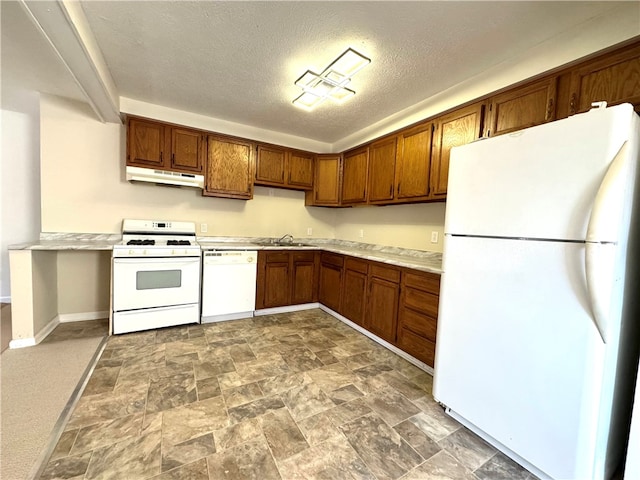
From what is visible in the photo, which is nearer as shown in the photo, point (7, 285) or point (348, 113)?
point (348, 113)

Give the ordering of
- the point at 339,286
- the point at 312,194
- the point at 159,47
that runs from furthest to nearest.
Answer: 1. the point at 312,194
2. the point at 339,286
3. the point at 159,47

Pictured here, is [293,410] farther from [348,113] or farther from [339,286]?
[348,113]

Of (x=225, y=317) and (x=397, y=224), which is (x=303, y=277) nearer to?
(x=225, y=317)

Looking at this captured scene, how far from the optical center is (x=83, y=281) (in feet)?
9.97

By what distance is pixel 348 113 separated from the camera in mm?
3121

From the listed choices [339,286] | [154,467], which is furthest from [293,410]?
[339,286]

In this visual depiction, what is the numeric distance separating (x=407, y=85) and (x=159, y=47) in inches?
83.1

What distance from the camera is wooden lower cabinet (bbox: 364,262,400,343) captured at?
8.62 ft

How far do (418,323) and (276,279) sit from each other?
1899 millimetres

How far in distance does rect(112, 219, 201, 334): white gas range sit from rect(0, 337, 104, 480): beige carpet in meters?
0.38

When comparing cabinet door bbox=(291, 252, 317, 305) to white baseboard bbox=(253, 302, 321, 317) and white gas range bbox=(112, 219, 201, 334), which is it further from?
white gas range bbox=(112, 219, 201, 334)

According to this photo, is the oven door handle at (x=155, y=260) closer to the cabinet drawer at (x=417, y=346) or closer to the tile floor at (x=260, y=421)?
the tile floor at (x=260, y=421)

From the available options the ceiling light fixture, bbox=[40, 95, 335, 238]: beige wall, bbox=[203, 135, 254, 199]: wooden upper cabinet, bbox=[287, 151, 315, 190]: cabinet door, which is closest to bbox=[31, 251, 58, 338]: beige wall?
bbox=[40, 95, 335, 238]: beige wall

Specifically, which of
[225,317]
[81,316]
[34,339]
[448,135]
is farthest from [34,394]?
[448,135]
